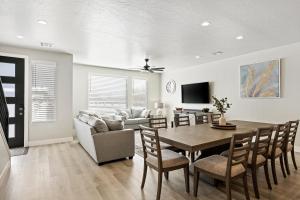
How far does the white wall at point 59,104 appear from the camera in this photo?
458 centimetres

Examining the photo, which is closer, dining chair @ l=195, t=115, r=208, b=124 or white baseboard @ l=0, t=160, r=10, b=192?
white baseboard @ l=0, t=160, r=10, b=192

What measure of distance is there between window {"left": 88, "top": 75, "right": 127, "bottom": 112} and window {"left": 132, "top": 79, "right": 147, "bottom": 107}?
0.45m

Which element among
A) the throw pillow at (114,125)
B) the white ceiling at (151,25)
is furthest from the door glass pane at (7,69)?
the throw pillow at (114,125)

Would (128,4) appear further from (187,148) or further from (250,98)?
(250,98)

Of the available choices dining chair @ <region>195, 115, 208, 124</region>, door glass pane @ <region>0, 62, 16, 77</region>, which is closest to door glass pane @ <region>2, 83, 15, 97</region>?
door glass pane @ <region>0, 62, 16, 77</region>

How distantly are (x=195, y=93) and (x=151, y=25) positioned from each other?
13.2 ft

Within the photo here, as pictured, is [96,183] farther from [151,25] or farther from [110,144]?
[151,25]

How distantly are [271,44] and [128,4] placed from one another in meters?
3.71

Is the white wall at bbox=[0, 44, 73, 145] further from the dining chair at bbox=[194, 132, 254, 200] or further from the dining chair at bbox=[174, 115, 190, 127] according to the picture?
the dining chair at bbox=[194, 132, 254, 200]

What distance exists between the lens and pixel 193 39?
3807 mm

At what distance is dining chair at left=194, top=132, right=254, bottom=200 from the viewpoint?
6.17 ft

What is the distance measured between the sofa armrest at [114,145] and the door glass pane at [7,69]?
10.00 ft

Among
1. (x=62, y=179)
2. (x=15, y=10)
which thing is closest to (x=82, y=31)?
(x=15, y=10)

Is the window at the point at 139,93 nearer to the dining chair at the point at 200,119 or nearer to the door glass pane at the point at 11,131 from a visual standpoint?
the dining chair at the point at 200,119
